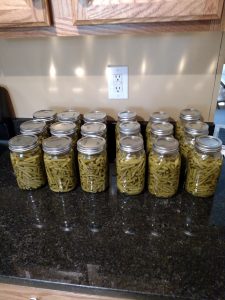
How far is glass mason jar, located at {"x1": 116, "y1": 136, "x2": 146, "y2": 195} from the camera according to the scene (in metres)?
0.70

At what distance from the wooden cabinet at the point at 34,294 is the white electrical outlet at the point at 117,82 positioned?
66 cm

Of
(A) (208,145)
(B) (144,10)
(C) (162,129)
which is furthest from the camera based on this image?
(C) (162,129)

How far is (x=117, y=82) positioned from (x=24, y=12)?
41 cm

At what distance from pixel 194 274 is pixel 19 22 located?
0.69 m

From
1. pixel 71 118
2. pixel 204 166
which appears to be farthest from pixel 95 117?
pixel 204 166

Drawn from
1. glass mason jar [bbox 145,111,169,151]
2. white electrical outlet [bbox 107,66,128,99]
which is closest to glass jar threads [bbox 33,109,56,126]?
white electrical outlet [bbox 107,66,128,99]

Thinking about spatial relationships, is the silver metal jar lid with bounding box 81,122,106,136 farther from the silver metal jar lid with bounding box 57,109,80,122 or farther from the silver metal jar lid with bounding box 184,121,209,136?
the silver metal jar lid with bounding box 184,121,209,136

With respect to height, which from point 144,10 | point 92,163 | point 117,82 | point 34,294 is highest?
point 144,10

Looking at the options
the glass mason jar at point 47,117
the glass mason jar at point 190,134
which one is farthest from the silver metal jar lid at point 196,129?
the glass mason jar at point 47,117

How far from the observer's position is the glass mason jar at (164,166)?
687 mm

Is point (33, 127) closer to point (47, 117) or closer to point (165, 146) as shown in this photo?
point (47, 117)

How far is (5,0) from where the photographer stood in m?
0.54

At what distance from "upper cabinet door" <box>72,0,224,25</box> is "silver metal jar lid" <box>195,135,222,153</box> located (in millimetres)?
312

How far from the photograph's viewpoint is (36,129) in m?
0.81
